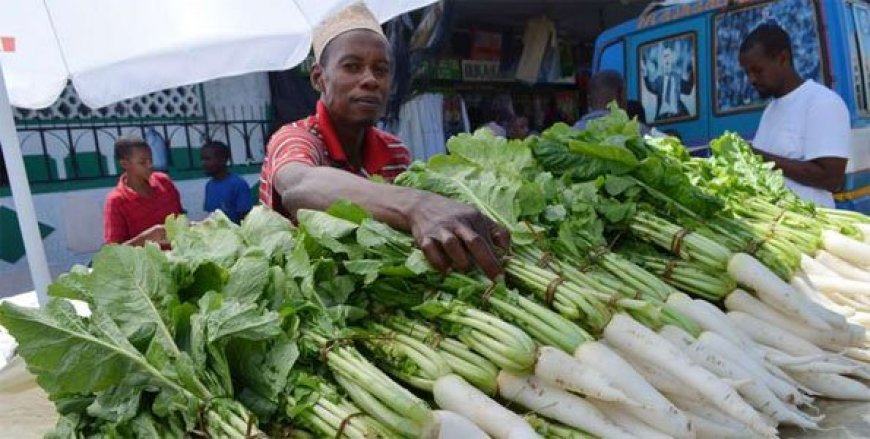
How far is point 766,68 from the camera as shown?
3.67 m

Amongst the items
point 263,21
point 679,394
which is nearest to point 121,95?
point 263,21

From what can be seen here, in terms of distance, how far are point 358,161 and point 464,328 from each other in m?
1.15

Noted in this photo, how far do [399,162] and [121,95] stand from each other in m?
Answer: 1.39

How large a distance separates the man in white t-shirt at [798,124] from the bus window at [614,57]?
3.17m

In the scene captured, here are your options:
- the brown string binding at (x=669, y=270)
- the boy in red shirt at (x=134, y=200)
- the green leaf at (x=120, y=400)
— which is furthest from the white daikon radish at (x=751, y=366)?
the boy in red shirt at (x=134, y=200)

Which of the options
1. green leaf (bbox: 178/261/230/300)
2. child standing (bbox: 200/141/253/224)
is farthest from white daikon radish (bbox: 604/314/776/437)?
child standing (bbox: 200/141/253/224)

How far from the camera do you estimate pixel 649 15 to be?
658 centimetres

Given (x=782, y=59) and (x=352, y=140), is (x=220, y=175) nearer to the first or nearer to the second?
(x=352, y=140)

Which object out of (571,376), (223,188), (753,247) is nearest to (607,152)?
(753,247)

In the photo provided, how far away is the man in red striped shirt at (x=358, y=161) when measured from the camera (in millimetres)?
1601

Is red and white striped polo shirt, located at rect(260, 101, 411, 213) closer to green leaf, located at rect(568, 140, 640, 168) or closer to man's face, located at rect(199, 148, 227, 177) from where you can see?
green leaf, located at rect(568, 140, 640, 168)

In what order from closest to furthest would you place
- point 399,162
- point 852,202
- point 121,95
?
point 399,162 → point 121,95 → point 852,202

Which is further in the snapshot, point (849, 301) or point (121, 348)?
point (849, 301)

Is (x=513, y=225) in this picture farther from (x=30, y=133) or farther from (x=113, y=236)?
(x=30, y=133)
